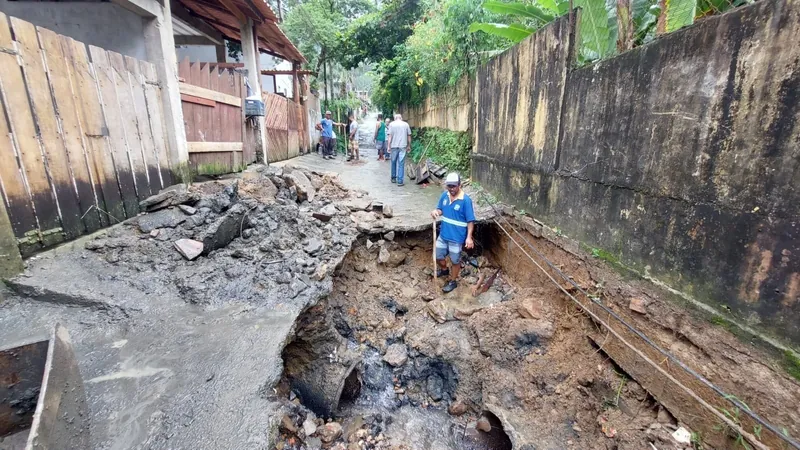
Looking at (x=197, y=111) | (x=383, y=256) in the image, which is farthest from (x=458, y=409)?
(x=197, y=111)

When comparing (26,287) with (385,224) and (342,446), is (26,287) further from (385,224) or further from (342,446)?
(385,224)

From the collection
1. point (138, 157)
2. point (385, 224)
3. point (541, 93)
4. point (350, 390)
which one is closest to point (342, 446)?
point (350, 390)

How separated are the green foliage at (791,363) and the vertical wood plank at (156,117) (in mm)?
6325

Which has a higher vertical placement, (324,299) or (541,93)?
(541,93)

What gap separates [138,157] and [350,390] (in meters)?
3.86

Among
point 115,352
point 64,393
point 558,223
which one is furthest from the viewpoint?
point 558,223

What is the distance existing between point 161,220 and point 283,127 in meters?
7.80

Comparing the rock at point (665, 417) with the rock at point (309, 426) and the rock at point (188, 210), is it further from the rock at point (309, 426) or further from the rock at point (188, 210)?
the rock at point (188, 210)

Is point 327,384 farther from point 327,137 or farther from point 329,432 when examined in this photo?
point 327,137

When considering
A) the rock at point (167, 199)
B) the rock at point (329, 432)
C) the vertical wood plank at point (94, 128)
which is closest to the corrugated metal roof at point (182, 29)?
the vertical wood plank at point (94, 128)

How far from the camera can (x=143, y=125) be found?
14.9ft

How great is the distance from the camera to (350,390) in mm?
3955

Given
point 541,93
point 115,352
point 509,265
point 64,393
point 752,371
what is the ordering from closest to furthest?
point 64,393 → point 752,371 → point 115,352 → point 541,93 → point 509,265

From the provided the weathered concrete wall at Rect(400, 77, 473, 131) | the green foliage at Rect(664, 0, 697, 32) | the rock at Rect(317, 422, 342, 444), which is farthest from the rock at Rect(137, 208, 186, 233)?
the weathered concrete wall at Rect(400, 77, 473, 131)
